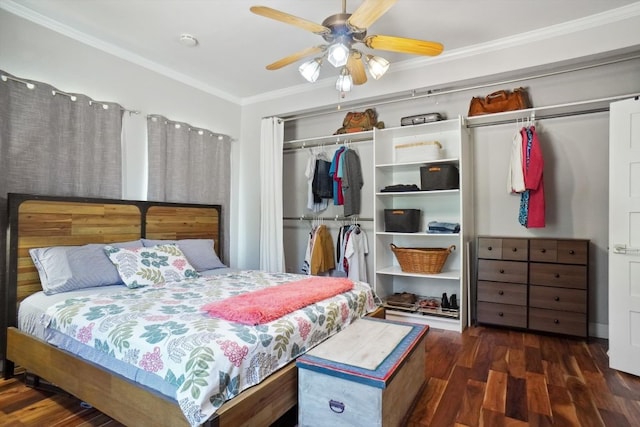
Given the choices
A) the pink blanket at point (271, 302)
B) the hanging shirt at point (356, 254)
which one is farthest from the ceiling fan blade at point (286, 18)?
the hanging shirt at point (356, 254)

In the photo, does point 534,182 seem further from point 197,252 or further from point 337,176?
point 197,252

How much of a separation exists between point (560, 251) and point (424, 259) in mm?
1144

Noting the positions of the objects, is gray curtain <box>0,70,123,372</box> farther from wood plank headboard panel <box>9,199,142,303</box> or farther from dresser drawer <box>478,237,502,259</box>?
dresser drawer <box>478,237,502,259</box>

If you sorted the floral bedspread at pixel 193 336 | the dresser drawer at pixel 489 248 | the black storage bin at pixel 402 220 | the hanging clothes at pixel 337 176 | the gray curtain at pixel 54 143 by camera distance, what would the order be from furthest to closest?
the hanging clothes at pixel 337 176 → the black storage bin at pixel 402 220 → the dresser drawer at pixel 489 248 → the gray curtain at pixel 54 143 → the floral bedspread at pixel 193 336

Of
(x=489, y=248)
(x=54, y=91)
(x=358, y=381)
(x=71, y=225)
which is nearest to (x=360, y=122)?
(x=489, y=248)

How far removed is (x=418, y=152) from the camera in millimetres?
3627

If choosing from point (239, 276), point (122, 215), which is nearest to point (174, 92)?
point (122, 215)

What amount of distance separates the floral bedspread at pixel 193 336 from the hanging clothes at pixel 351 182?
169 cm

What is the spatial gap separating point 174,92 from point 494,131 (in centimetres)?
341

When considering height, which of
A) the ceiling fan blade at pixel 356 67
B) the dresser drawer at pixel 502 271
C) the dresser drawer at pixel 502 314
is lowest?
the dresser drawer at pixel 502 314

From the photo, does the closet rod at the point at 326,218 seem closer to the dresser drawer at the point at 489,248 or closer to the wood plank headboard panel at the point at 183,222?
the wood plank headboard panel at the point at 183,222

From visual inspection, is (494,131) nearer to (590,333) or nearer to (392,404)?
(590,333)

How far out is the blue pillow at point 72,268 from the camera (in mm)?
2400

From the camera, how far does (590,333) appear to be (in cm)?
312
